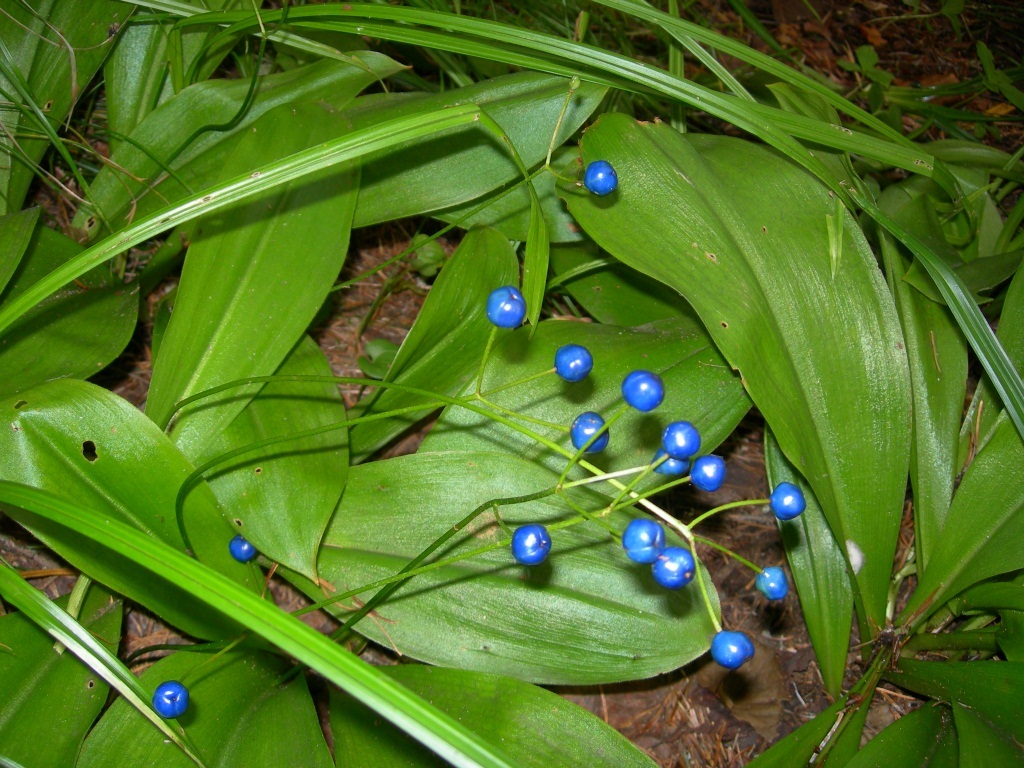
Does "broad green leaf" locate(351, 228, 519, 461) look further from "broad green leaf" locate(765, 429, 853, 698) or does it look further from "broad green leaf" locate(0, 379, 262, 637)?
"broad green leaf" locate(765, 429, 853, 698)

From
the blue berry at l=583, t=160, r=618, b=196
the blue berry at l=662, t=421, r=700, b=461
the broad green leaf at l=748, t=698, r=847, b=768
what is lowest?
the broad green leaf at l=748, t=698, r=847, b=768

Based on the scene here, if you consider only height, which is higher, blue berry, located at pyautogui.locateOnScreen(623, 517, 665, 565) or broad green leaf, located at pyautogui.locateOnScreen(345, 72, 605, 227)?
broad green leaf, located at pyautogui.locateOnScreen(345, 72, 605, 227)

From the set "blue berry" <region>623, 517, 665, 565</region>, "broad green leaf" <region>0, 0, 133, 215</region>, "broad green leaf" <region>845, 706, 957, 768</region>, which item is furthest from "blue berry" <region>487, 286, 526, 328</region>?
"broad green leaf" <region>0, 0, 133, 215</region>

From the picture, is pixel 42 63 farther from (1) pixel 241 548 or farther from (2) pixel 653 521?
(2) pixel 653 521

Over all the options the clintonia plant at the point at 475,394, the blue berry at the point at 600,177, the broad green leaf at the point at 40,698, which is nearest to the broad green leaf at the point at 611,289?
the clintonia plant at the point at 475,394

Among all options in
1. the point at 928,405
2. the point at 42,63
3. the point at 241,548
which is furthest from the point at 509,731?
the point at 42,63

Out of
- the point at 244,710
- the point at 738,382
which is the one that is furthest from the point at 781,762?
the point at 244,710
